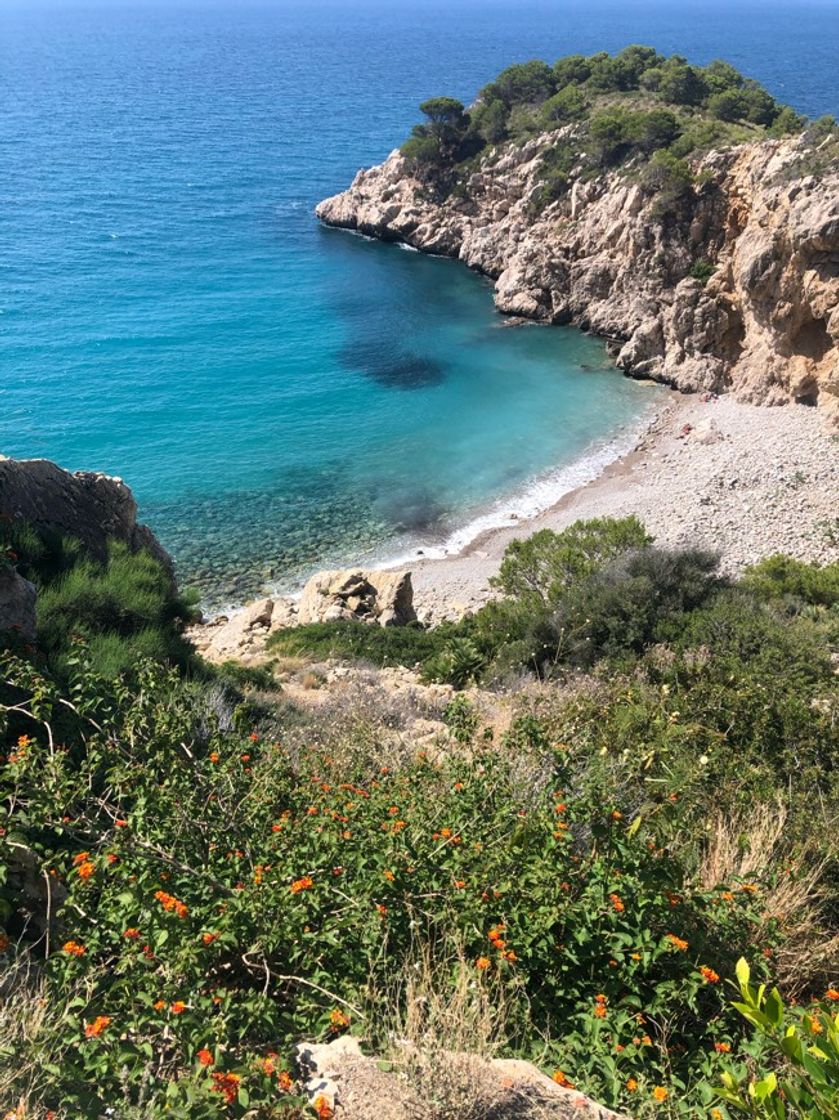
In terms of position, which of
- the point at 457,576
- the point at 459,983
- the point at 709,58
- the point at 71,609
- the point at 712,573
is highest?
the point at 709,58

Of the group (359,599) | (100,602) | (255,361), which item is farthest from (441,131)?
(100,602)

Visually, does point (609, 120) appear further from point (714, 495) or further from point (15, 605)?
point (15, 605)

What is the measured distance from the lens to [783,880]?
5547 mm

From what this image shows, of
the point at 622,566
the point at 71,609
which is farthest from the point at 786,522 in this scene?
the point at 71,609

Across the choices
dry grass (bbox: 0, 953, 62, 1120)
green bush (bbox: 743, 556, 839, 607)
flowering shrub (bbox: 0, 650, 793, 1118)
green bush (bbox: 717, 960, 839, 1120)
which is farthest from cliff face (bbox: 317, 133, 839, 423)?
dry grass (bbox: 0, 953, 62, 1120)

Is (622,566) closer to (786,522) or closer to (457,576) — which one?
(457,576)

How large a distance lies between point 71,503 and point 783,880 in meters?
10.1

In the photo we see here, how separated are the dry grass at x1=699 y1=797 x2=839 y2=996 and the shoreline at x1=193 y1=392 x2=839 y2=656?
14.1m

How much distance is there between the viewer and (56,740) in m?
6.52

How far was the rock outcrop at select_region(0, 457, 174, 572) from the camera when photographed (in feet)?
34.9

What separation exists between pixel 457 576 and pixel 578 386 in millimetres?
15444

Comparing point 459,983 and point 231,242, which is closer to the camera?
point 459,983

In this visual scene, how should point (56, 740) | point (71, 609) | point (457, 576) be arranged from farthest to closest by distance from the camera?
point (457, 576) < point (71, 609) < point (56, 740)

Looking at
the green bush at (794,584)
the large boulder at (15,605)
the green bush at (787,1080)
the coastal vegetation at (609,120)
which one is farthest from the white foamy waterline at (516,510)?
the green bush at (787,1080)
